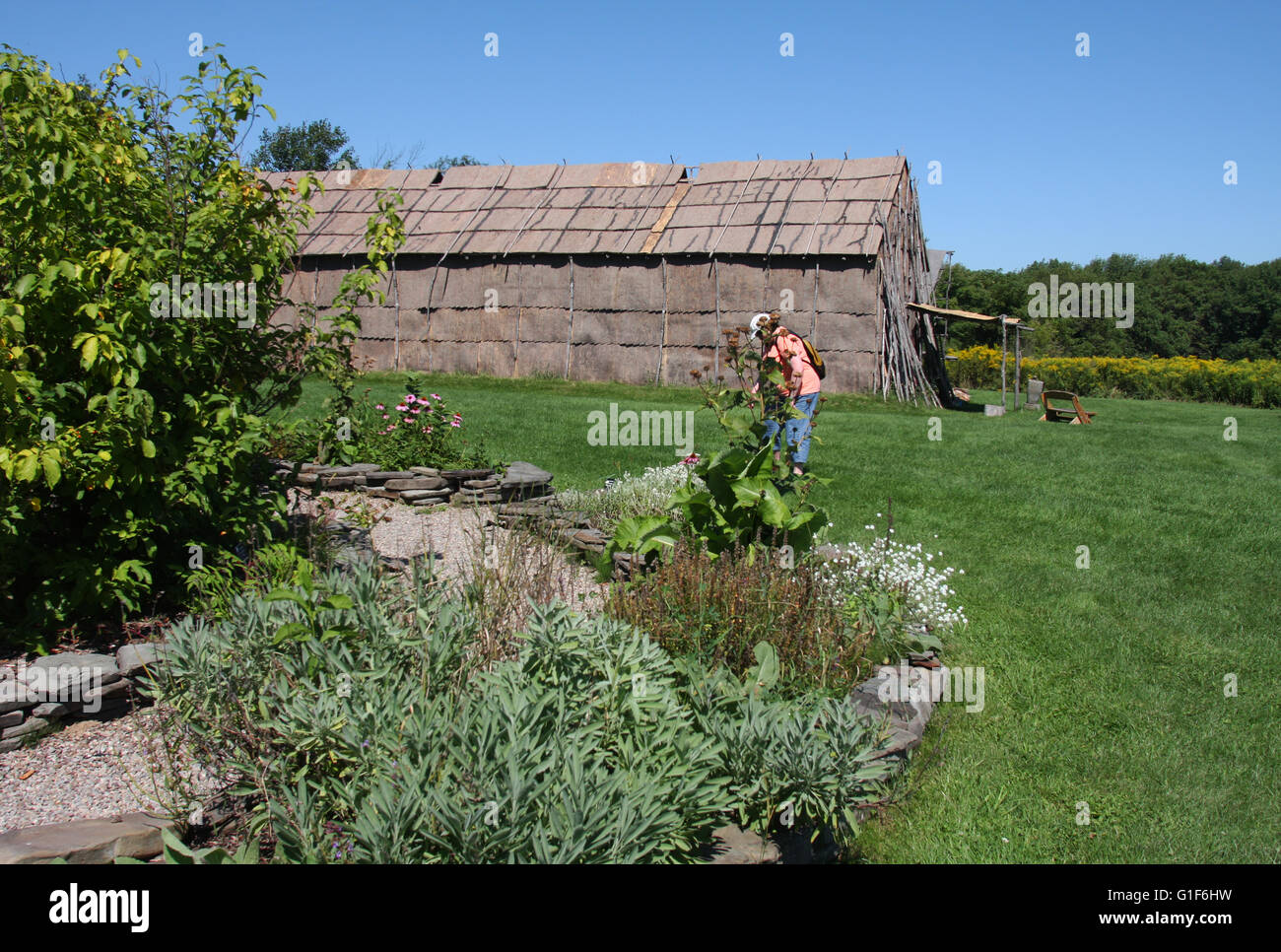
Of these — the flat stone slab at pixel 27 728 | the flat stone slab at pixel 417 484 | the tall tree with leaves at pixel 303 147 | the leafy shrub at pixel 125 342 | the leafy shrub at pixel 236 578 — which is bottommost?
the flat stone slab at pixel 27 728

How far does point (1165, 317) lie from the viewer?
164 ft

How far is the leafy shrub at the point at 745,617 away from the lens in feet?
13.6

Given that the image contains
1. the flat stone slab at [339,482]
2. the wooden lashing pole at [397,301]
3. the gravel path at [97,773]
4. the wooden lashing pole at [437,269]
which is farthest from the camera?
the wooden lashing pole at [397,301]

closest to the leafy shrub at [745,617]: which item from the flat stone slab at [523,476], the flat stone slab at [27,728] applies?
the flat stone slab at [27,728]

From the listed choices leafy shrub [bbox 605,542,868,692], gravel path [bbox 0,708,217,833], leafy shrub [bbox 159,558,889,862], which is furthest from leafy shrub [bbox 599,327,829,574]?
gravel path [bbox 0,708,217,833]

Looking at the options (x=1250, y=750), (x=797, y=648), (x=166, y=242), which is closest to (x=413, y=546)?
(x=166, y=242)

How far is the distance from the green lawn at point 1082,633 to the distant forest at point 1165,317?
3114 cm

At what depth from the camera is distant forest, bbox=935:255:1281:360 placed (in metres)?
42.9

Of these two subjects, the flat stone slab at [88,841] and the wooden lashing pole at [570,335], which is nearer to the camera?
the flat stone slab at [88,841]

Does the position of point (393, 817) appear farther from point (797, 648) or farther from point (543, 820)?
point (797, 648)

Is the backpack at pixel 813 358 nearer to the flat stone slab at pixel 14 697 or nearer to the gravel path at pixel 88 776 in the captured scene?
the gravel path at pixel 88 776

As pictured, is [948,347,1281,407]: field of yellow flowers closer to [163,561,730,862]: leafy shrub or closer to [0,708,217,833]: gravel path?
[163,561,730,862]: leafy shrub

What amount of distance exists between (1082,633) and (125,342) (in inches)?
228

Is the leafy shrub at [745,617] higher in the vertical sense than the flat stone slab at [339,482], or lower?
lower
